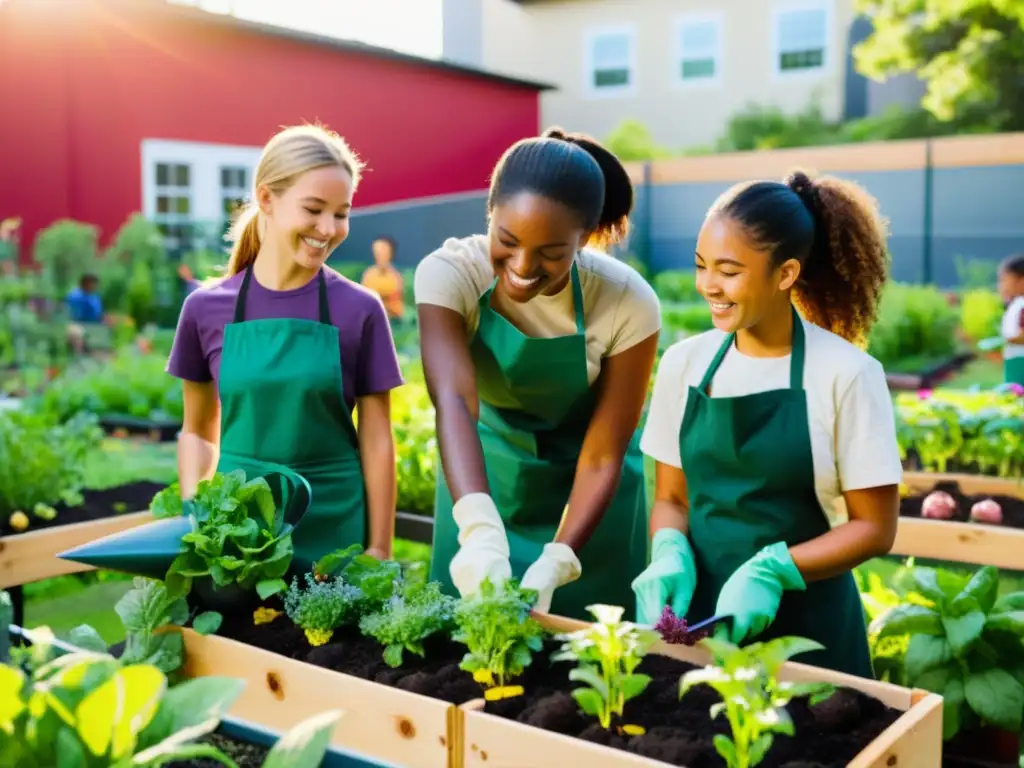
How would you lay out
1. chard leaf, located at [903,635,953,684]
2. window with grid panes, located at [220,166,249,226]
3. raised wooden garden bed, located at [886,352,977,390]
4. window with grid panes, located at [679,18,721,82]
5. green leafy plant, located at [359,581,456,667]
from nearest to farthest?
green leafy plant, located at [359,581,456,667] < chard leaf, located at [903,635,953,684] < raised wooden garden bed, located at [886,352,977,390] < window with grid panes, located at [220,166,249,226] < window with grid panes, located at [679,18,721,82]

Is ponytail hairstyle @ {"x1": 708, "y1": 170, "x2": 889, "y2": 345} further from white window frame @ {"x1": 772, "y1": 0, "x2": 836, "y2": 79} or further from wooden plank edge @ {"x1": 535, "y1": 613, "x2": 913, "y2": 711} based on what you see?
white window frame @ {"x1": 772, "y1": 0, "x2": 836, "y2": 79}

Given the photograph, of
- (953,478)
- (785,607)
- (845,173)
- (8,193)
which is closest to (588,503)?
(785,607)

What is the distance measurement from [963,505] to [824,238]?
9.24ft

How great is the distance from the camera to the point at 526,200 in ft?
6.28

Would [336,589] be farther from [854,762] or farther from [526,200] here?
[854,762]

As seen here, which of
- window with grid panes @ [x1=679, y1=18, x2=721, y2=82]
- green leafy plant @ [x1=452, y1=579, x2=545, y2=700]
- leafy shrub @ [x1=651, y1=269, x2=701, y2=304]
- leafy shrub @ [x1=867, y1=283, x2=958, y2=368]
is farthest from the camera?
window with grid panes @ [x1=679, y1=18, x2=721, y2=82]

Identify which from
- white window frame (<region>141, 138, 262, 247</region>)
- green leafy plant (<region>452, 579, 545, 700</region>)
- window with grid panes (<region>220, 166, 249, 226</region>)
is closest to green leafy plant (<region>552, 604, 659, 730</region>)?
green leafy plant (<region>452, 579, 545, 700</region>)

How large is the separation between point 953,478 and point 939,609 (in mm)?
2486

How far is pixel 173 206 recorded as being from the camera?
10922mm

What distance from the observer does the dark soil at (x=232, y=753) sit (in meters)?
1.62

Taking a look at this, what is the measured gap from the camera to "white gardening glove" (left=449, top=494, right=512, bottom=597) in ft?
6.45

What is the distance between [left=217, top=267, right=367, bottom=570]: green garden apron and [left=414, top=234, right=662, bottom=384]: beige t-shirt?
24 centimetres

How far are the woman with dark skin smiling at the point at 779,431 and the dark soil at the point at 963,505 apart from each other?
7.91ft

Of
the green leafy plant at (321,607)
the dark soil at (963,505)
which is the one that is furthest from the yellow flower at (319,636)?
the dark soil at (963,505)
